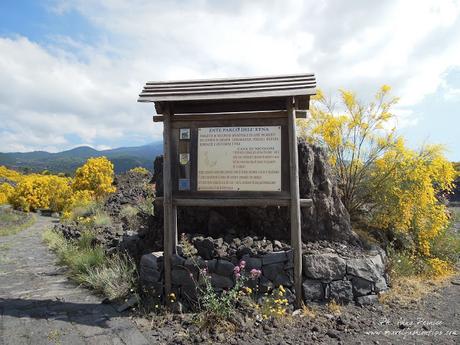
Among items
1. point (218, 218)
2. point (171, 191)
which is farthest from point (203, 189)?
point (218, 218)

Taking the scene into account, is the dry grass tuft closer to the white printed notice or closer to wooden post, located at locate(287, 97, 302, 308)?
wooden post, located at locate(287, 97, 302, 308)

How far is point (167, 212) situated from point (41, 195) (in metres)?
16.7

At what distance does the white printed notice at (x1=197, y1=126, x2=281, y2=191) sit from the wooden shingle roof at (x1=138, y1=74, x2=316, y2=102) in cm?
48

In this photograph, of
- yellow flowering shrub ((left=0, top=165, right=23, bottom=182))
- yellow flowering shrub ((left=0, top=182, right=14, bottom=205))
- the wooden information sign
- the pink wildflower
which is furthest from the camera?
yellow flowering shrub ((left=0, top=165, right=23, bottom=182))

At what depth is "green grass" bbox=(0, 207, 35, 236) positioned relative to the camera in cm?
1288

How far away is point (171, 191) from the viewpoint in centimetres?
546

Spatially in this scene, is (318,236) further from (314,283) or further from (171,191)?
(171,191)

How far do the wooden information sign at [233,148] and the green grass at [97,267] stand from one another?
0.81m

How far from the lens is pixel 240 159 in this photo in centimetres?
530

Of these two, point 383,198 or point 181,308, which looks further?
point 383,198

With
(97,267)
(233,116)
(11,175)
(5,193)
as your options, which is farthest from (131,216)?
(11,175)

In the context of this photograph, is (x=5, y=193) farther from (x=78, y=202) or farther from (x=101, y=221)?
(x=101, y=221)

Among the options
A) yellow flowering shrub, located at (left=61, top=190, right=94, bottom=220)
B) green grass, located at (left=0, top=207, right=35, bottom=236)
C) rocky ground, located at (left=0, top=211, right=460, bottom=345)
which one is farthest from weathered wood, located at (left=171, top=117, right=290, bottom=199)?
yellow flowering shrub, located at (left=61, top=190, right=94, bottom=220)

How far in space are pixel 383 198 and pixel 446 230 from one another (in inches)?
73.9
